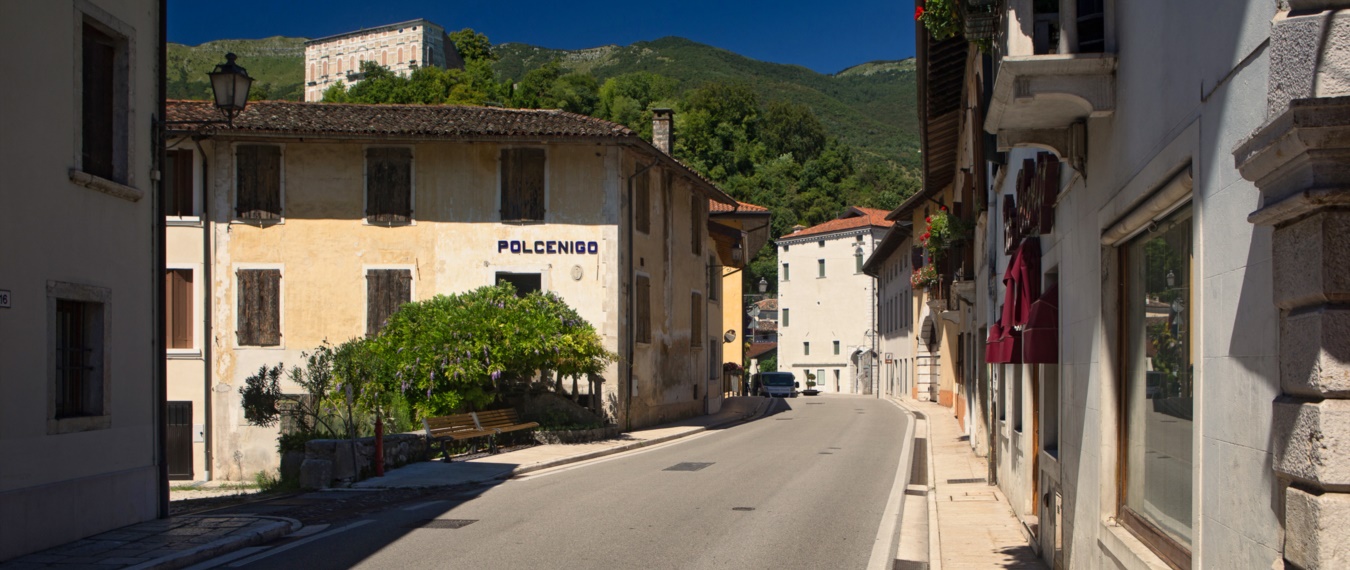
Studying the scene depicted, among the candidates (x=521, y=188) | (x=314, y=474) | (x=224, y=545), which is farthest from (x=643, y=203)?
(x=224, y=545)

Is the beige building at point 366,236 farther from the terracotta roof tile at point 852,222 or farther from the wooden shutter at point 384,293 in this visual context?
the terracotta roof tile at point 852,222

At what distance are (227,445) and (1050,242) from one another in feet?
73.5

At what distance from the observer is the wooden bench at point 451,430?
2008 centimetres

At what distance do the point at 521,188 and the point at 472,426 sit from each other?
7.65 m

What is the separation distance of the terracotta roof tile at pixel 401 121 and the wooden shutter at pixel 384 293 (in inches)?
132

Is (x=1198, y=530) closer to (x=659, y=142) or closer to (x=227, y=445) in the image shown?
(x=227, y=445)

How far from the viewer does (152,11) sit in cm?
1292

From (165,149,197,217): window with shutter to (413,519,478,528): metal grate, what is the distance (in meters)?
17.5

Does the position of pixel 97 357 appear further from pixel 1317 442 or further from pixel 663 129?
pixel 663 129

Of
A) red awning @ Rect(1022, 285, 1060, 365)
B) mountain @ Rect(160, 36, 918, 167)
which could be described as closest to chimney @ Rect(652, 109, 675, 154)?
red awning @ Rect(1022, 285, 1060, 365)

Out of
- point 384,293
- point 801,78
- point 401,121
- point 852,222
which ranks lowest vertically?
point 384,293

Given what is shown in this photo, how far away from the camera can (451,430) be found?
67.7ft

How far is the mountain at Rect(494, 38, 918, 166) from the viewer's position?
13275 cm

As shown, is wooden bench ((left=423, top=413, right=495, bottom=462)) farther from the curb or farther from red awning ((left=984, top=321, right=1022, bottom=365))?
red awning ((left=984, top=321, right=1022, bottom=365))
